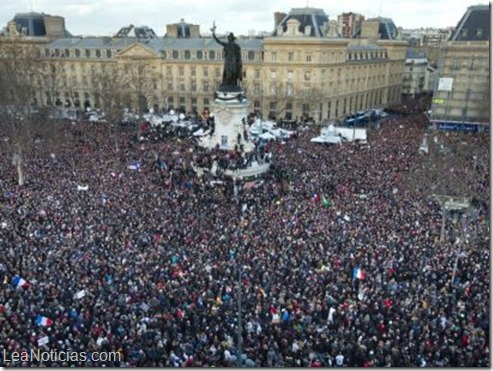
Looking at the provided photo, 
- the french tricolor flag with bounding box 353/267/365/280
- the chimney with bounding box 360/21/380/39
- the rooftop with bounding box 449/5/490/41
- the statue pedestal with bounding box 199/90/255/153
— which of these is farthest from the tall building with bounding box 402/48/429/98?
the french tricolor flag with bounding box 353/267/365/280

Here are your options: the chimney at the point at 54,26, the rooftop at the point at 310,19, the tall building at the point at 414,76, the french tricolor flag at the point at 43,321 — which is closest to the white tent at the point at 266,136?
the rooftop at the point at 310,19

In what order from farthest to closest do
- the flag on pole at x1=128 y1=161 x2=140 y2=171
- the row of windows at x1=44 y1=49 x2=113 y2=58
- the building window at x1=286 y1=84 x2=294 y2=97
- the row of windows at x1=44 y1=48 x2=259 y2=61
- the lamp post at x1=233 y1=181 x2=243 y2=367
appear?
the row of windows at x1=44 y1=49 x2=113 y2=58 < the row of windows at x1=44 y1=48 x2=259 y2=61 < the building window at x1=286 y1=84 x2=294 y2=97 < the flag on pole at x1=128 y1=161 x2=140 y2=171 < the lamp post at x1=233 y1=181 x2=243 y2=367

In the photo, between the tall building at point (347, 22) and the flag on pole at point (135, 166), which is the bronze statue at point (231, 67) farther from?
the tall building at point (347, 22)

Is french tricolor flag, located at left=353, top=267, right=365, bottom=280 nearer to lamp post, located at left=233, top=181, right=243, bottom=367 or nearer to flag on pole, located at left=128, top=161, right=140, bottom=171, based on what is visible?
lamp post, located at left=233, top=181, right=243, bottom=367

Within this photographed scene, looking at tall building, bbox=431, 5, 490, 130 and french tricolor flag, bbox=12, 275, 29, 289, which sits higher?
tall building, bbox=431, 5, 490, 130

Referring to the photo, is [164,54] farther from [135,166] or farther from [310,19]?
[135,166]

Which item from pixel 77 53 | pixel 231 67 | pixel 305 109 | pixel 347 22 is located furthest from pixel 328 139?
pixel 347 22
